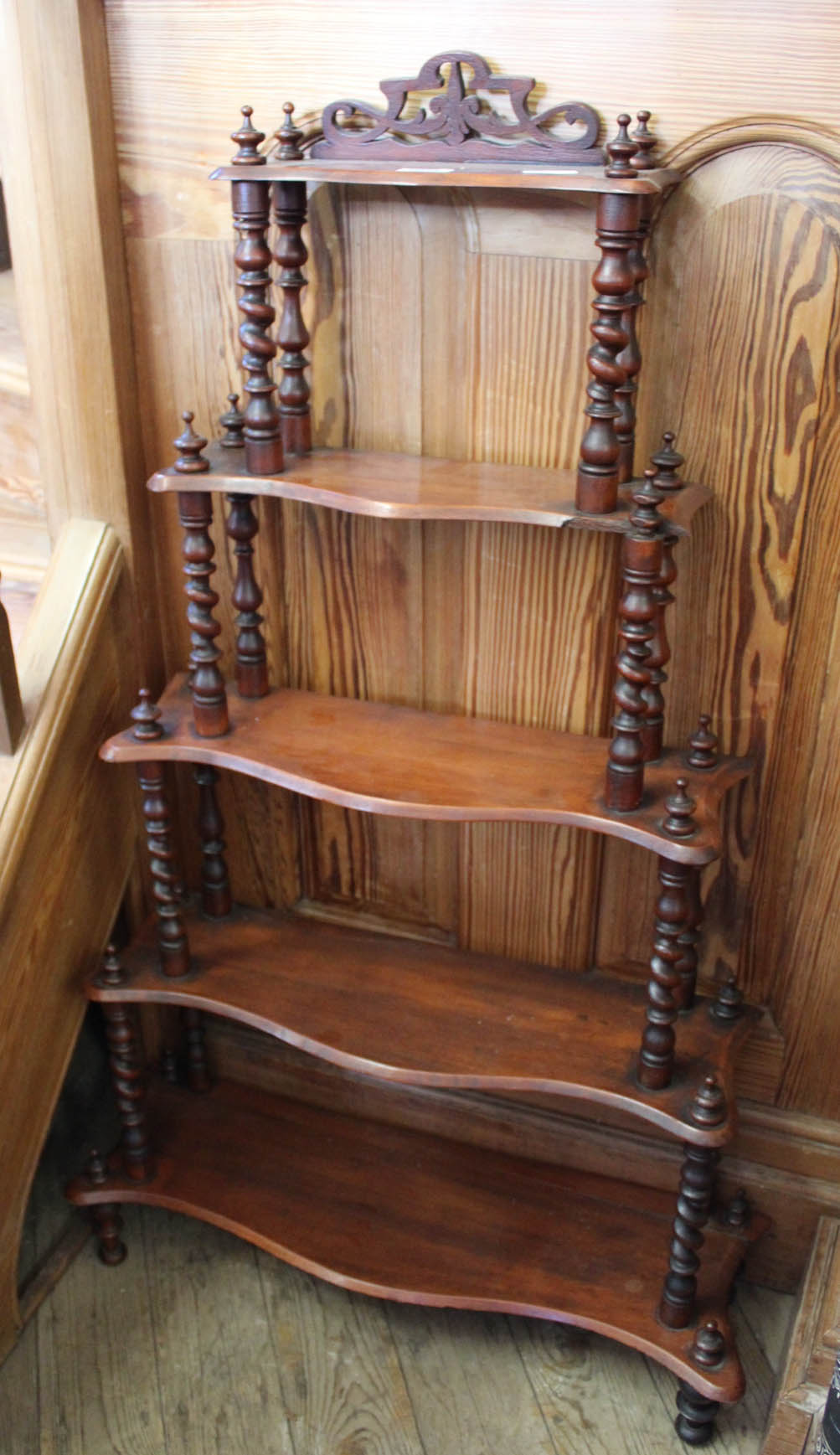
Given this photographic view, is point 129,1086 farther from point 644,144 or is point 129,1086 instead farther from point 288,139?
Answer: point 644,144

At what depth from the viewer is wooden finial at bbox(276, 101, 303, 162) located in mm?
1494

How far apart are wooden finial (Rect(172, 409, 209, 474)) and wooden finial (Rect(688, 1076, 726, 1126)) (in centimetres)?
97

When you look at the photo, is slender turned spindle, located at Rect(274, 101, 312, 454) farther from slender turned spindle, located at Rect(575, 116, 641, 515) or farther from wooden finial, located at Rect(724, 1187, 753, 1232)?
wooden finial, located at Rect(724, 1187, 753, 1232)

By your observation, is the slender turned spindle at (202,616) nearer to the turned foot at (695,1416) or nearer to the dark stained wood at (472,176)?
the dark stained wood at (472,176)

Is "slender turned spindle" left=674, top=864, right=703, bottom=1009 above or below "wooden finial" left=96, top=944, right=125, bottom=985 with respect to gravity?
above

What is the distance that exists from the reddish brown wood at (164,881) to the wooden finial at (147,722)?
67 millimetres

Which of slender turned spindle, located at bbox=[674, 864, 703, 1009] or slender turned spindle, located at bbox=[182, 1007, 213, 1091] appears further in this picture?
slender turned spindle, located at bbox=[182, 1007, 213, 1091]

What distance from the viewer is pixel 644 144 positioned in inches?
55.0

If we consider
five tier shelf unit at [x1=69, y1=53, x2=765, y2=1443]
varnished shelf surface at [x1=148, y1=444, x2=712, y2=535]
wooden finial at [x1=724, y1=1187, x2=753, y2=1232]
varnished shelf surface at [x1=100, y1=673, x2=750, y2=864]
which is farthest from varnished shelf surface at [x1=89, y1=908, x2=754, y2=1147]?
varnished shelf surface at [x1=148, y1=444, x2=712, y2=535]

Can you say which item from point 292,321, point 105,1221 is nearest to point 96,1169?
point 105,1221

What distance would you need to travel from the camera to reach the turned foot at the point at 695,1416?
1708 millimetres

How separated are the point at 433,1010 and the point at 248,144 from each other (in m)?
1.13

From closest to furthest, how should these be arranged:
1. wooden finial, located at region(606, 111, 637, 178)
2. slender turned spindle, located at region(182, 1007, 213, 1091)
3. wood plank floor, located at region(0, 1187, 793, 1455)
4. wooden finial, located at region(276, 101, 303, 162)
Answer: wooden finial, located at region(606, 111, 637, 178) → wooden finial, located at region(276, 101, 303, 162) → wood plank floor, located at region(0, 1187, 793, 1455) → slender turned spindle, located at region(182, 1007, 213, 1091)

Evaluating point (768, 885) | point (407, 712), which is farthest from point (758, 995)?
point (407, 712)
